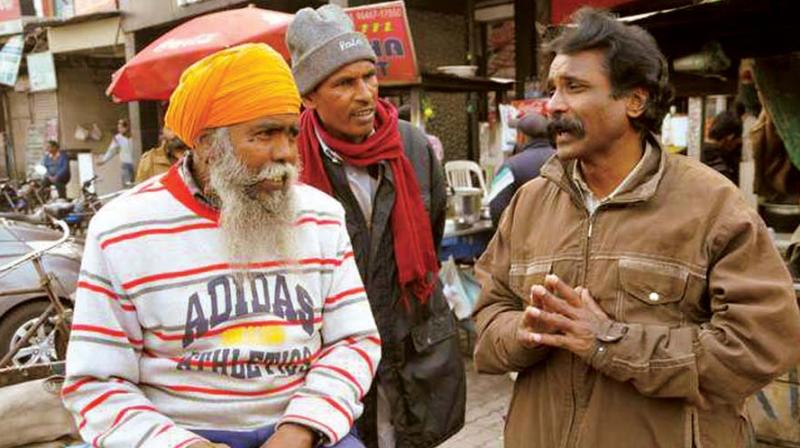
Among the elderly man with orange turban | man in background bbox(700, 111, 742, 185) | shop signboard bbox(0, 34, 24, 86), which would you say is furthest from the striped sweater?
shop signboard bbox(0, 34, 24, 86)

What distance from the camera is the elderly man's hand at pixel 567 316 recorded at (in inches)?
70.8

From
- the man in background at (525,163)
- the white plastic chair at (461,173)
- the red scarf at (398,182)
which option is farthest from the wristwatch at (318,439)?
the white plastic chair at (461,173)

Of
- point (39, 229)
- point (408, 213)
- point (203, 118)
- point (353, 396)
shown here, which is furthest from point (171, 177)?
point (39, 229)

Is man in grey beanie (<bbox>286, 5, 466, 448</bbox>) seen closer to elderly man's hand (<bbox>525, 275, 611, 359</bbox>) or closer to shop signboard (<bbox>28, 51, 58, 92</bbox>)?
elderly man's hand (<bbox>525, 275, 611, 359</bbox>)

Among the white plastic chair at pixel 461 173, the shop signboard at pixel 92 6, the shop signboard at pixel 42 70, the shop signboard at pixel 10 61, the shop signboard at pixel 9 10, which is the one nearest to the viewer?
the white plastic chair at pixel 461 173

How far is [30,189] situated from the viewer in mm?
→ 14430

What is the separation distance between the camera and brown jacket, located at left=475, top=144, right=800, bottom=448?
174 cm

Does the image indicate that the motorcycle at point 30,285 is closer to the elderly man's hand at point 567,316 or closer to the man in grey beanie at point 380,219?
the man in grey beanie at point 380,219

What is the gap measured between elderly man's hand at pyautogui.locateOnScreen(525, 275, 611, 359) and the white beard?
66 centimetres

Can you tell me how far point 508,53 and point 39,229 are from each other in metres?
7.31

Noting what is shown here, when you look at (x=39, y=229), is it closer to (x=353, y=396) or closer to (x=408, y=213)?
(x=408, y=213)

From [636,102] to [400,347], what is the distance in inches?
46.4

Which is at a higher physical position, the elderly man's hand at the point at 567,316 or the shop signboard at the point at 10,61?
the shop signboard at the point at 10,61

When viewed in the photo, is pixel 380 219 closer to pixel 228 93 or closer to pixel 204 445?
pixel 228 93
